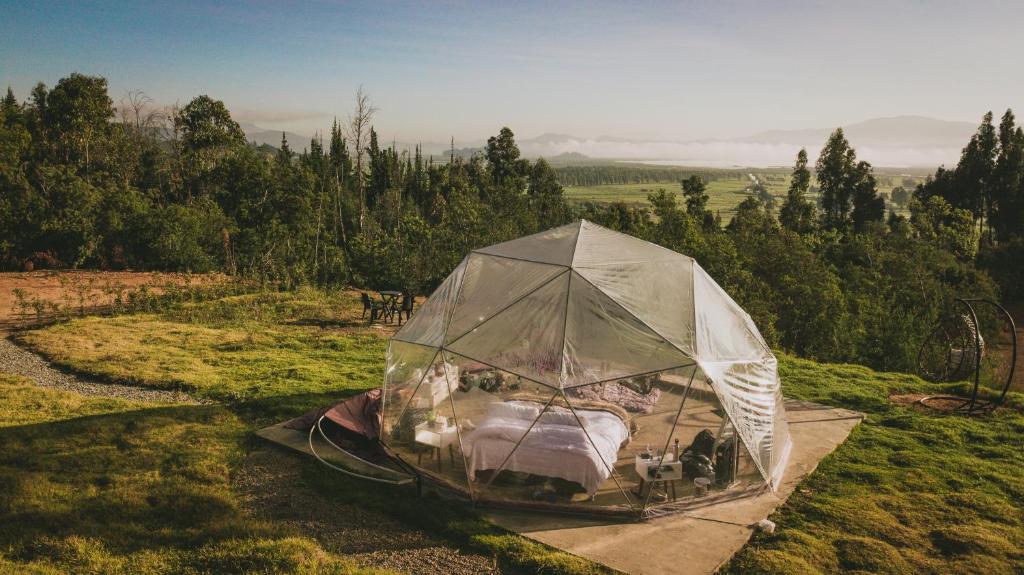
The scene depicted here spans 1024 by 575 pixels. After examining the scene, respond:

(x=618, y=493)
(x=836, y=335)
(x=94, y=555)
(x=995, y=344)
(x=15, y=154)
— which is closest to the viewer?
(x=94, y=555)

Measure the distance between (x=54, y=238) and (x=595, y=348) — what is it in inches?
1220

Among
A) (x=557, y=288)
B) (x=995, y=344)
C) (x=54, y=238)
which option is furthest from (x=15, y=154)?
(x=995, y=344)

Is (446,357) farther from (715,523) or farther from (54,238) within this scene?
(54,238)

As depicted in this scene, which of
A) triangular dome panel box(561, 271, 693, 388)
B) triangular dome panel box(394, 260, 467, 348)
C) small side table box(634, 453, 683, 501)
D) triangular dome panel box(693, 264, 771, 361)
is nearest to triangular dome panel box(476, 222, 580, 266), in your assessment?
triangular dome panel box(394, 260, 467, 348)

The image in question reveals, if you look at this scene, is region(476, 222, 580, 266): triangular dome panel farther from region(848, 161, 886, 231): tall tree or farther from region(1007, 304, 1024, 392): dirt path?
region(848, 161, 886, 231): tall tree

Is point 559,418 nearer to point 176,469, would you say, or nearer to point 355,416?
point 355,416

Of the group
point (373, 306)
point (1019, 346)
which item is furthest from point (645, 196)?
point (373, 306)

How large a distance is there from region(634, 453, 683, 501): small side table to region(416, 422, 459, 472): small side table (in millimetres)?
2583

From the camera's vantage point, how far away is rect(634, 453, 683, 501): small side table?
8.34 metres

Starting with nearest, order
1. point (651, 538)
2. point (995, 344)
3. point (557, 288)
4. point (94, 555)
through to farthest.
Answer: point (94, 555) < point (651, 538) < point (557, 288) < point (995, 344)

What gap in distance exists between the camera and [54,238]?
29750 millimetres

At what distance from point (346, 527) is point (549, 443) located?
2719mm

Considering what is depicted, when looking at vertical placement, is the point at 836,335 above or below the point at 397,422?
below

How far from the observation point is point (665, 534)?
7711 mm
